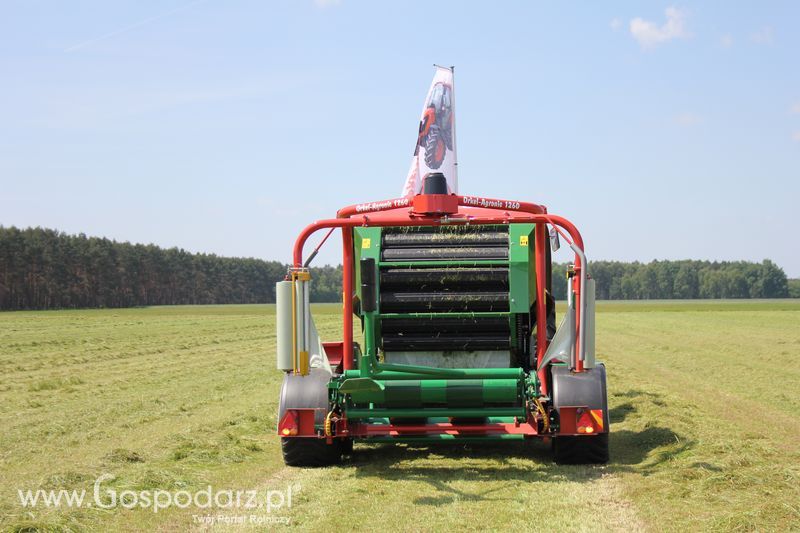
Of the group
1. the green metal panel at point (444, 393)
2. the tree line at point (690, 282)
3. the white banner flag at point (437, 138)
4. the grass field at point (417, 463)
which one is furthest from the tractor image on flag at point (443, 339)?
the tree line at point (690, 282)

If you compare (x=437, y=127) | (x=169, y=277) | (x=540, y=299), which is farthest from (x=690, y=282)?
(x=540, y=299)

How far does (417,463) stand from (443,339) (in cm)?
140

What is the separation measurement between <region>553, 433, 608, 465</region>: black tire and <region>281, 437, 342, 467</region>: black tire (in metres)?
2.49

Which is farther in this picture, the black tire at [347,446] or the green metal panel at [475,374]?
the black tire at [347,446]

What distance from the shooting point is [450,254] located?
916 centimetres

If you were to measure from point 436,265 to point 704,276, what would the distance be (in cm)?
15020

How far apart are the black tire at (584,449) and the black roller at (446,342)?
125 centimetres

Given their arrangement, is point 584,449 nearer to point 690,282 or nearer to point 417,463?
point 417,463

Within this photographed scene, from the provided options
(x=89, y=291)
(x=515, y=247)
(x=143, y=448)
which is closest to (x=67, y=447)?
(x=143, y=448)

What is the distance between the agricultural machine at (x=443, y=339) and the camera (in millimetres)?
8477

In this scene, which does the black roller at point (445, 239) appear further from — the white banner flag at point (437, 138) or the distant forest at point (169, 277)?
the distant forest at point (169, 277)

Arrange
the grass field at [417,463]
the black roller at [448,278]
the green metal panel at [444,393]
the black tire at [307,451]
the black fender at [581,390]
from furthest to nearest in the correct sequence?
the black roller at [448,278]
the black tire at [307,451]
the black fender at [581,390]
the green metal panel at [444,393]
the grass field at [417,463]

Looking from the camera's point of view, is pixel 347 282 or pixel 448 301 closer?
pixel 448 301

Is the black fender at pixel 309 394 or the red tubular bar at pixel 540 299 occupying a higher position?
the red tubular bar at pixel 540 299
